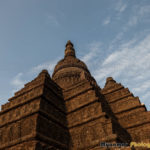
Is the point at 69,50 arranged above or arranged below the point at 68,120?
above

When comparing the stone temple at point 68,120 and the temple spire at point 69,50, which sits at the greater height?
the temple spire at point 69,50

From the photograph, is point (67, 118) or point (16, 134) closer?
point (16, 134)

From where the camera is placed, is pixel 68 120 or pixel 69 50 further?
pixel 69 50

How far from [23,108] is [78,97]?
19.5 ft

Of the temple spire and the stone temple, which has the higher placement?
the temple spire

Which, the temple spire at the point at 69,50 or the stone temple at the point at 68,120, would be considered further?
the temple spire at the point at 69,50

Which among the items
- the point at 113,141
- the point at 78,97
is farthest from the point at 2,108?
the point at 113,141

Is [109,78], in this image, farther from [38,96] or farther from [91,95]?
[38,96]

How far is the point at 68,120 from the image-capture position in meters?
16.7

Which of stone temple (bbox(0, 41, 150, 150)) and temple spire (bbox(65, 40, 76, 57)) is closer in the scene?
stone temple (bbox(0, 41, 150, 150))

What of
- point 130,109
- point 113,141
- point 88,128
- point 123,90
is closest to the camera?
point 113,141

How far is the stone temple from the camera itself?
12914mm

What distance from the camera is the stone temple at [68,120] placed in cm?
1291

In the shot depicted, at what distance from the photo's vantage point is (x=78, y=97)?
58.9ft
